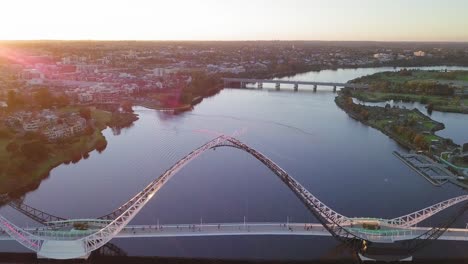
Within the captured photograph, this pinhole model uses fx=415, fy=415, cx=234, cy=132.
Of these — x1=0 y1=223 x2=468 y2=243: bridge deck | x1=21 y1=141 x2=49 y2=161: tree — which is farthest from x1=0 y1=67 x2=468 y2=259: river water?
x1=21 y1=141 x2=49 y2=161: tree

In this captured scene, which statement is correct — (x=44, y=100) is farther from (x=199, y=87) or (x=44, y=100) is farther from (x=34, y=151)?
(x=199, y=87)

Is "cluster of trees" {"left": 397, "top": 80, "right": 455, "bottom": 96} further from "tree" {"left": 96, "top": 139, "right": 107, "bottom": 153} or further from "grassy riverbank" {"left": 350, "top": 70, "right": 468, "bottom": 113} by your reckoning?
"tree" {"left": 96, "top": 139, "right": 107, "bottom": 153}

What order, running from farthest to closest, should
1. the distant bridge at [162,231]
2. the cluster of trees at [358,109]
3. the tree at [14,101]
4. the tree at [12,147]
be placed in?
1. the cluster of trees at [358,109]
2. the tree at [14,101]
3. the tree at [12,147]
4. the distant bridge at [162,231]

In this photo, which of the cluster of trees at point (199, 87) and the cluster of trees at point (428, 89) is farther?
the cluster of trees at point (428, 89)

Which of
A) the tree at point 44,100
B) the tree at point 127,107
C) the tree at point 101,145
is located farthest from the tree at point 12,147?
the tree at point 127,107

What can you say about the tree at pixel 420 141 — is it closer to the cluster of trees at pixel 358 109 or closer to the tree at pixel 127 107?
the cluster of trees at pixel 358 109

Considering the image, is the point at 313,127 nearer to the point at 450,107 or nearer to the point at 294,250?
the point at 450,107
